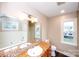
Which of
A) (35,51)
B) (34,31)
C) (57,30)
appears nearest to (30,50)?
(35,51)

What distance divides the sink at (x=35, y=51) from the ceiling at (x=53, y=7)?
1.48 ft

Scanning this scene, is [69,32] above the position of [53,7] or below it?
below

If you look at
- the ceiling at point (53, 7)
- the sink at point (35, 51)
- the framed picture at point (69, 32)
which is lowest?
the sink at point (35, 51)

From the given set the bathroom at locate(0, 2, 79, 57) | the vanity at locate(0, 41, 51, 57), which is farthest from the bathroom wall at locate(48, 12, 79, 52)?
the vanity at locate(0, 41, 51, 57)

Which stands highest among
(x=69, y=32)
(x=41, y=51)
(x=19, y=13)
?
(x=19, y=13)

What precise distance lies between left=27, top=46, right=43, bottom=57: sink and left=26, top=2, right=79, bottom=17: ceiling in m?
0.45

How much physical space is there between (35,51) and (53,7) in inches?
22.9

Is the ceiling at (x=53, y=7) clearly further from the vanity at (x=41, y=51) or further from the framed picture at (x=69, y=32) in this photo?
the vanity at (x=41, y=51)

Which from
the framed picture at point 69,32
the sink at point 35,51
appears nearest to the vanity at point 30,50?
the sink at point 35,51

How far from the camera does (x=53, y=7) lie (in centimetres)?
122

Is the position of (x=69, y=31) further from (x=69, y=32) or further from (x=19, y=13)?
(x=19, y=13)

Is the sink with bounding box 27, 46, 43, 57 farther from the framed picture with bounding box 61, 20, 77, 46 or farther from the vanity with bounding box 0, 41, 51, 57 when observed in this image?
the framed picture with bounding box 61, 20, 77, 46

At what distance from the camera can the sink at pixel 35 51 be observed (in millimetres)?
1184

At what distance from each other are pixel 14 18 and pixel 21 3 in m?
0.20
